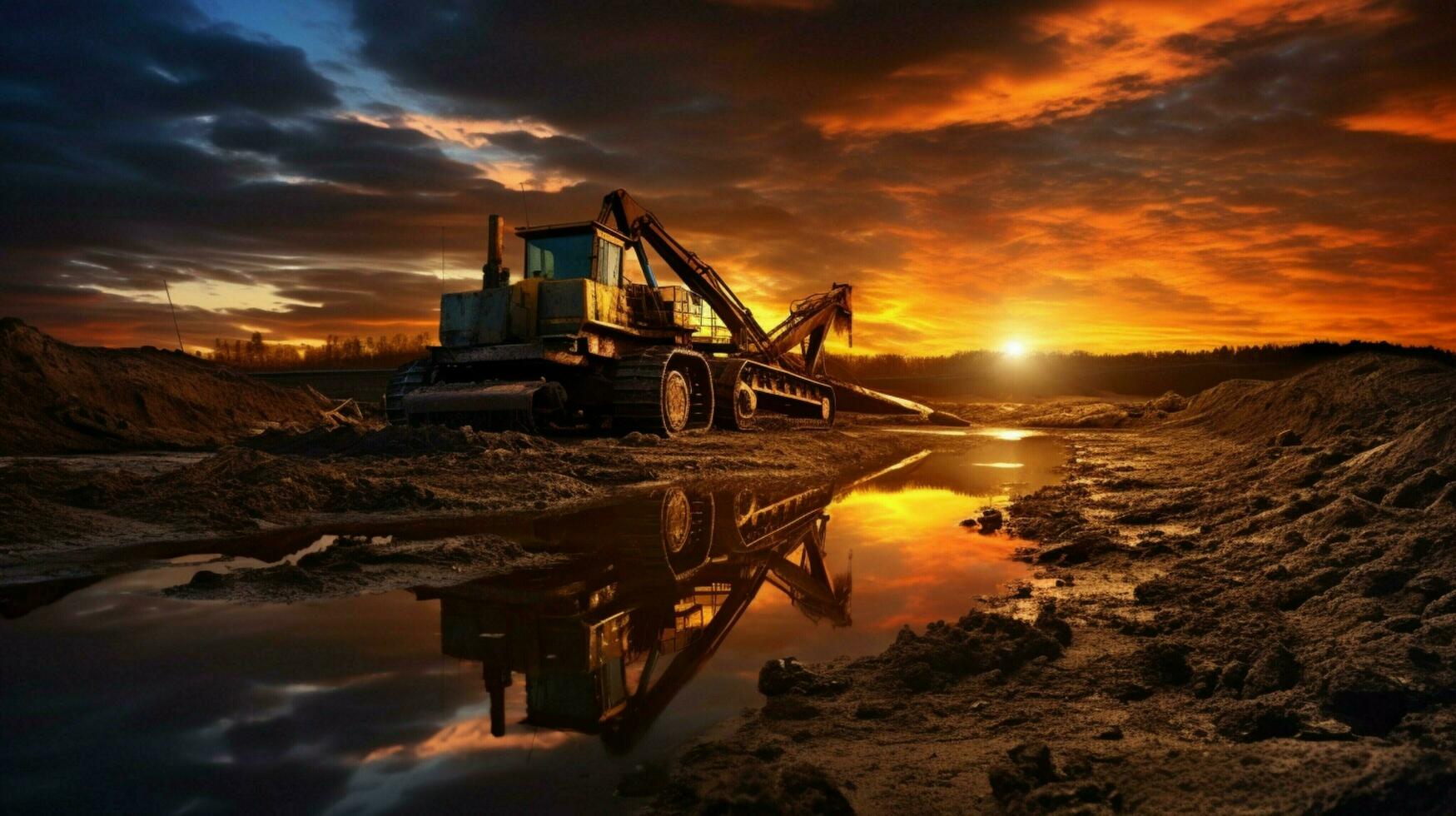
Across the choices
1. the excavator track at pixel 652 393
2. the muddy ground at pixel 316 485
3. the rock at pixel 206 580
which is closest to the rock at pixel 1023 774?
the rock at pixel 206 580

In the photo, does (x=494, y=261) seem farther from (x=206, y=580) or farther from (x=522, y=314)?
(x=206, y=580)

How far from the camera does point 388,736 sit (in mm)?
3062

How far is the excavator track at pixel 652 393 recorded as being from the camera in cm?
1470

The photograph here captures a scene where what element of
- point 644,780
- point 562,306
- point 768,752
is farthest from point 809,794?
point 562,306

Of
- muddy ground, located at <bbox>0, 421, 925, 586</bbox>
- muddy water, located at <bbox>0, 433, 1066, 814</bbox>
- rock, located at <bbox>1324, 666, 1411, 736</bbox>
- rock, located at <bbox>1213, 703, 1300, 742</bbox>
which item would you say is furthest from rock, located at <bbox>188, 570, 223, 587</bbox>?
rock, located at <bbox>1324, 666, 1411, 736</bbox>

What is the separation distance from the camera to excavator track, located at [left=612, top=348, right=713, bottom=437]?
1470 centimetres

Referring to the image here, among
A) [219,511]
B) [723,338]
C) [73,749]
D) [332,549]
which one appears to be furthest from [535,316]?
[73,749]

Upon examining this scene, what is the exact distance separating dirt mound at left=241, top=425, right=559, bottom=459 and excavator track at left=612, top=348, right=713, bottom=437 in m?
2.38

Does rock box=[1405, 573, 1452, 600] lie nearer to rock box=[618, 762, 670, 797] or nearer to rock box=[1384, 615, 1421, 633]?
rock box=[1384, 615, 1421, 633]

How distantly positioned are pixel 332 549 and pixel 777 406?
17491 mm

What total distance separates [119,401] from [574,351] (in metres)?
12.1

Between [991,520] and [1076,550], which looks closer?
[1076,550]

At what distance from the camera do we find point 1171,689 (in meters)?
3.44

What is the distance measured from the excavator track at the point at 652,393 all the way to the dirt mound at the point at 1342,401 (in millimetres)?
9098
